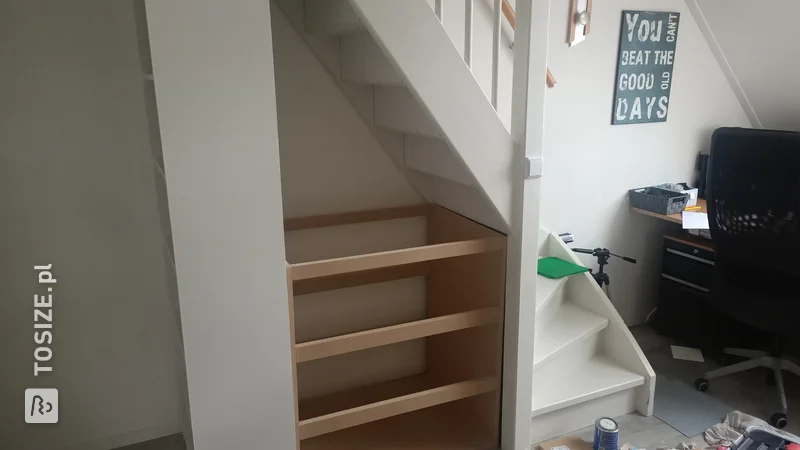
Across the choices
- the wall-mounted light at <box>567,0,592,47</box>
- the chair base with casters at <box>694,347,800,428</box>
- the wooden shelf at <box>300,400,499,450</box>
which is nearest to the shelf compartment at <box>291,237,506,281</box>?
the wooden shelf at <box>300,400,499,450</box>

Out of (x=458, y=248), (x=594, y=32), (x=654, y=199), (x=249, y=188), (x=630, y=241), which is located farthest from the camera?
(x=630, y=241)

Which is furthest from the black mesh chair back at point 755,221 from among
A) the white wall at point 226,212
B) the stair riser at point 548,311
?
the white wall at point 226,212

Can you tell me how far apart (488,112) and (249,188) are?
764 millimetres

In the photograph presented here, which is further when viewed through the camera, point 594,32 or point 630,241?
point 630,241

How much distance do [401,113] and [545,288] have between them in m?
1.04

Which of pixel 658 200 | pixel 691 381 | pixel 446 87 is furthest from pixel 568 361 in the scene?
pixel 446 87

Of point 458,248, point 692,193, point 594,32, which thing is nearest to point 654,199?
point 692,193

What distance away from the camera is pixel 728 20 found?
288cm

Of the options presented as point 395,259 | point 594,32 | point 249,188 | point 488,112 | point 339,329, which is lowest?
point 339,329

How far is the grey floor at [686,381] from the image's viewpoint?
87.2 inches

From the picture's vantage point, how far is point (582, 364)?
2453 millimetres

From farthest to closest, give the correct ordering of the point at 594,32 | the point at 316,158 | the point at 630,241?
the point at 630,241 → the point at 594,32 → the point at 316,158

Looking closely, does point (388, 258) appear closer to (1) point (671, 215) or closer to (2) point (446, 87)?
(2) point (446, 87)

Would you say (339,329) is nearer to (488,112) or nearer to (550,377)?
(550,377)
